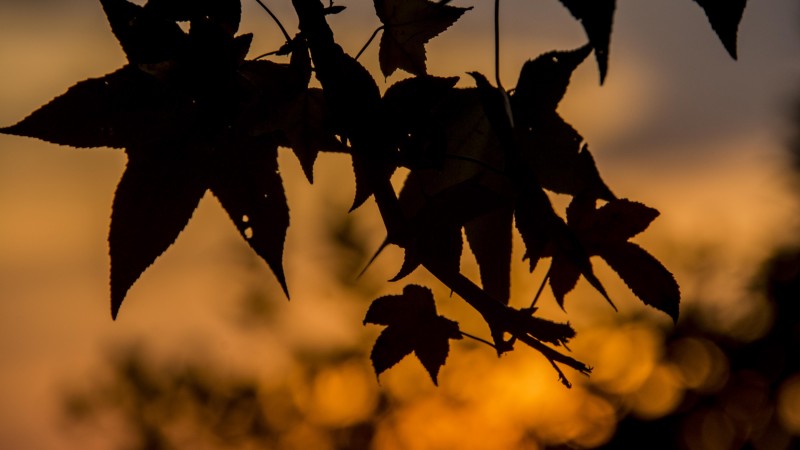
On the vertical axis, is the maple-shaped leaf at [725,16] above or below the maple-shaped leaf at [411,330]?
above

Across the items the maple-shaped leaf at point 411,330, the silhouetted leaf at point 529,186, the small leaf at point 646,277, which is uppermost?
the silhouetted leaf at point 529,186

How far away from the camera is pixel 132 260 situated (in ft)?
2.13

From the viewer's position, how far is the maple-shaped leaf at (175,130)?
0.67m

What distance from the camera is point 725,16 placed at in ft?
1.63

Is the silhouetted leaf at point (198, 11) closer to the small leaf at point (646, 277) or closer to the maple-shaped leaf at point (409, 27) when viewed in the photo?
the maple-shaped leaf at point (409, 27)

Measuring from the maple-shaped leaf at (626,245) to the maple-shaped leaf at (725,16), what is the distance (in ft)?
0.91

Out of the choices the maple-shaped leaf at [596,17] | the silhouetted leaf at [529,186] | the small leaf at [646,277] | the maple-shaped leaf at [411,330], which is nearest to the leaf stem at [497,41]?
the silhouetted leaf at [529,186]

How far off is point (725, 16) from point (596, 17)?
106mm

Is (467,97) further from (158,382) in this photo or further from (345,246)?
(158,382)

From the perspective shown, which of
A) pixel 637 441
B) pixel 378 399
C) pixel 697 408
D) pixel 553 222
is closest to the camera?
pixel 553 222

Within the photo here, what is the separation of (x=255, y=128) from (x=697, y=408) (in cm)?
769

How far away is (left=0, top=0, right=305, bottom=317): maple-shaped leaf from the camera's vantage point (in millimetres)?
671

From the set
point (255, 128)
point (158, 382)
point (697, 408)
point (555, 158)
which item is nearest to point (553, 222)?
point (555, 158)

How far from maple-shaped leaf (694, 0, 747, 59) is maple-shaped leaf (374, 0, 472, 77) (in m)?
0.33
